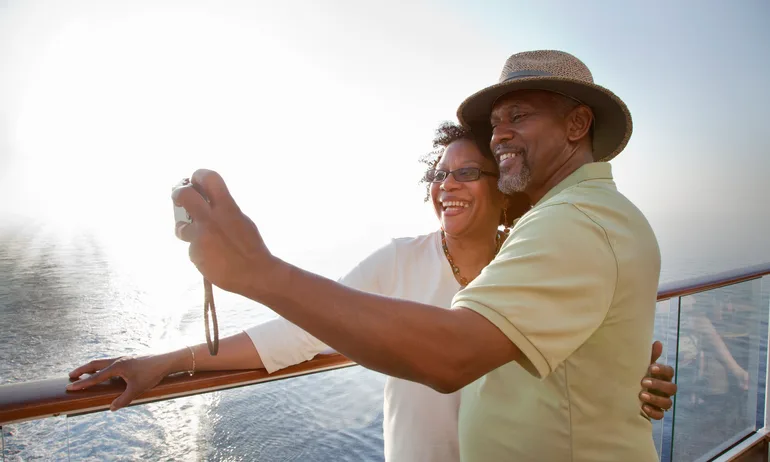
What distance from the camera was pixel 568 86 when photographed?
1237 millimetres

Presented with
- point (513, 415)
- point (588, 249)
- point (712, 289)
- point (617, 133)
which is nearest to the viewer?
point (588, 249)

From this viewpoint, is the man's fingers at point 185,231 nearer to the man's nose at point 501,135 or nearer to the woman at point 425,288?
the woman at point 425,288

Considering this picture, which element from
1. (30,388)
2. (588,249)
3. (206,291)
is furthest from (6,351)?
(588,249)

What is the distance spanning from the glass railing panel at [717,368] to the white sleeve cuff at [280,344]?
1.99 meters

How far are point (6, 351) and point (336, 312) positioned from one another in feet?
29.7

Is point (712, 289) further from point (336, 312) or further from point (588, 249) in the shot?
point (336, 312)

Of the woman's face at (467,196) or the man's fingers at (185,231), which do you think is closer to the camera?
the man's fingers at (185,231)

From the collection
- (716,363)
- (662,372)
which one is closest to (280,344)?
(662,372)

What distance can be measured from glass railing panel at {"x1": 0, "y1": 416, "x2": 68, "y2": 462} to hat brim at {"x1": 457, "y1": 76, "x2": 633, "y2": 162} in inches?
52.4

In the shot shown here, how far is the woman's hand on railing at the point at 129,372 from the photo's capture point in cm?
95

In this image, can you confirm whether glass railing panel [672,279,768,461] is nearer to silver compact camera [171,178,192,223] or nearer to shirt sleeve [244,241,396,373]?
shirt sleeve [244,241,396,373]

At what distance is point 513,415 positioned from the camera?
35.3 inches

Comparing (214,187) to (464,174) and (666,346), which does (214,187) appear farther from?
(666,346)

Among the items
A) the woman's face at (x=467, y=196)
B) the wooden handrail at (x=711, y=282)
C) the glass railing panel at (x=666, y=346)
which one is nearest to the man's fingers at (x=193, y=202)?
the woman's face at (x=467, y=196)
